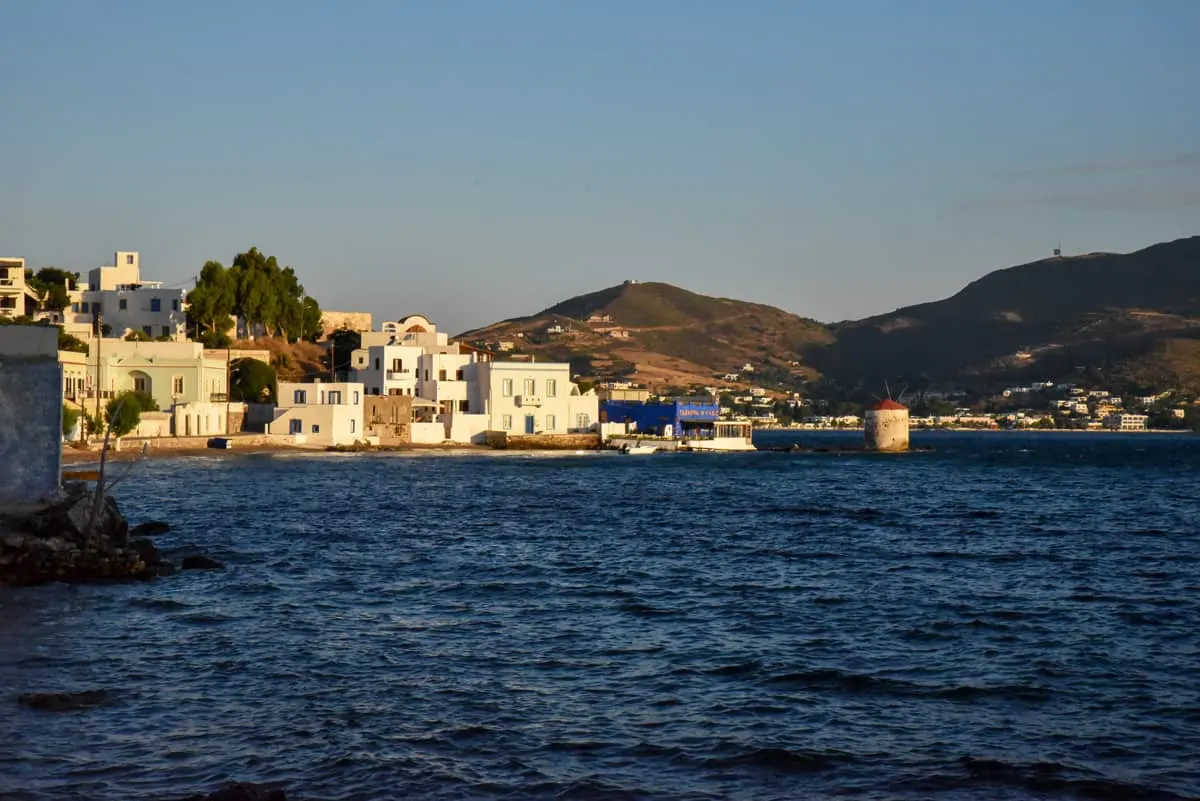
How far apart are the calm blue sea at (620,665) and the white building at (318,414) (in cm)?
4640

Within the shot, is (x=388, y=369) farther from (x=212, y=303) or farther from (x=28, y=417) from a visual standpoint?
(x=28, y=417)

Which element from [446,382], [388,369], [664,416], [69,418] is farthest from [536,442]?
[69,418]

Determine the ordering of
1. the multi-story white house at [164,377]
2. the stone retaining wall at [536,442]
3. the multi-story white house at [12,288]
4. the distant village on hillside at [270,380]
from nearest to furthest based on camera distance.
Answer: the multi-story white house at [164,377] → the distant village on hillside at [270,380] → the multi-story white house at [12,288] → the stone retaining wall at [536,442]

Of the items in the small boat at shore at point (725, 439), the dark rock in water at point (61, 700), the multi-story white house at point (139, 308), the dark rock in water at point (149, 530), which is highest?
the multi-story white house at point (139, 308)

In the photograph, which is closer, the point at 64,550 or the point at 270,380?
the point at 64,550

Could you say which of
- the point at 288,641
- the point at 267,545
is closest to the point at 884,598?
the point at 288,641

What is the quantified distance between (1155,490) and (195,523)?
157ft

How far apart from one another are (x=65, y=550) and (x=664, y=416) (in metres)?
87.6

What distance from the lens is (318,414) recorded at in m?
89.6

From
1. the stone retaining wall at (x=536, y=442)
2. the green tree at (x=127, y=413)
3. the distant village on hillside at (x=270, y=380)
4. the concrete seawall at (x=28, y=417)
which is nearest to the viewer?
the concrete seawall at (x=28, y=417)

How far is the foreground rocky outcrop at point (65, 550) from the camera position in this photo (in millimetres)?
26344

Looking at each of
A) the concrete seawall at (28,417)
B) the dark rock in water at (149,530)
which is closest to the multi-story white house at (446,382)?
the dark rock in water at (149,530)

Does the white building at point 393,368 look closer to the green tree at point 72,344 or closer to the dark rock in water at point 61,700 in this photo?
the green tree at point 72,344

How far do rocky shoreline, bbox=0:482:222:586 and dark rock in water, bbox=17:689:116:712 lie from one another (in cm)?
1043
